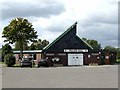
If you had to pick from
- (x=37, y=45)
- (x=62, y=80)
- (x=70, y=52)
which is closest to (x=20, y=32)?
(x=70, y=52)

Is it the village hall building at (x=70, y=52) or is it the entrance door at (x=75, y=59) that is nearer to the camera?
the village hall building at (x=70, y=52)

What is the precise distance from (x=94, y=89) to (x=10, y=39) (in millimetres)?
49881

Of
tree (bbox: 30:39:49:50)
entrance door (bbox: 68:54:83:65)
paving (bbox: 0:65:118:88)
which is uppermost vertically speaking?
tree (bbox: 30:39:49:50)

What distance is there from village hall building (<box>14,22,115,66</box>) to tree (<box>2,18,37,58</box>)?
4309 millimetres

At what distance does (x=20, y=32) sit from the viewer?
64375 mm

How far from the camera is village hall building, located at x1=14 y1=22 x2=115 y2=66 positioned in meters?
61.8

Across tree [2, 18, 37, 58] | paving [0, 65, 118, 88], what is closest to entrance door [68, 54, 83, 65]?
tree [2, 18, 37, 58]

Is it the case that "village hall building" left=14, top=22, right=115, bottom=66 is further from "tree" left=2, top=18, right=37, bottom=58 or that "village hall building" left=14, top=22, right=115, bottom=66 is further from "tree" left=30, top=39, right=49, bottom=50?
"tree" left=30, top=39, right=49, bottom=50

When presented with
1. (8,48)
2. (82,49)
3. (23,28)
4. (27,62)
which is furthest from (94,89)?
(8,48)

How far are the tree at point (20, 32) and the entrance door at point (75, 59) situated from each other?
8.46 meters

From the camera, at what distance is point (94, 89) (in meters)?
15.2

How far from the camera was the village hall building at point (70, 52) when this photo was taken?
6175cm

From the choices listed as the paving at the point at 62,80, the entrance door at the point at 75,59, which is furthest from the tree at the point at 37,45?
the paving at the point at 62,80

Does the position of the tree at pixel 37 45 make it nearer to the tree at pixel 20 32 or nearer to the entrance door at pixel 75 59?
the tree at pixel 20 32
